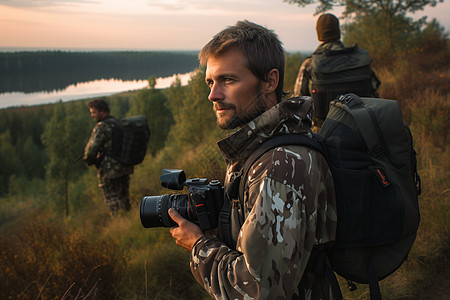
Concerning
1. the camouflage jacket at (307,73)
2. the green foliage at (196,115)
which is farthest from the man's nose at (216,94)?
the green foliage at (196,115)

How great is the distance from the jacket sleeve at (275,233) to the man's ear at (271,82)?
0.32 m

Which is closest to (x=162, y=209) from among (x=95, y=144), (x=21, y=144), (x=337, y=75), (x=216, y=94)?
(x=216, y=94)

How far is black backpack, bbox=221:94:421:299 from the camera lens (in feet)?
3.77

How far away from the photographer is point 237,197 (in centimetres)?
118

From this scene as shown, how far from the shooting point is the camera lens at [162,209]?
1.37m

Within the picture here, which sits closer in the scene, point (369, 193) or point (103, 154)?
point (369, 193)

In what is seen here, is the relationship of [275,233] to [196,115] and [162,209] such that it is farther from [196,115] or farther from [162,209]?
[196,115]

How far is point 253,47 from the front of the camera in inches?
46.6

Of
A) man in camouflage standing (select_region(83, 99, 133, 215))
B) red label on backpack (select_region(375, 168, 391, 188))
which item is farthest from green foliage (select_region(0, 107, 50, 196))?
red label on backpack (select_region(375, 168, 391, 188))

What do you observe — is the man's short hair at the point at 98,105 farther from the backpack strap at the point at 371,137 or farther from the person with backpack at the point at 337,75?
the backpack strap at the point at 371,137

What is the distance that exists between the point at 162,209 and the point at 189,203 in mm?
126

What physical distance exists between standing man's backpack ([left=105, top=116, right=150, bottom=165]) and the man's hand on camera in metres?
5.71

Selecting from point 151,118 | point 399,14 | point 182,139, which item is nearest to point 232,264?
point 399,14

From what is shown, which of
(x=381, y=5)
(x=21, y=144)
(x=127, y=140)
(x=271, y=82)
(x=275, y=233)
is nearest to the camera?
(x=275, y=233)
